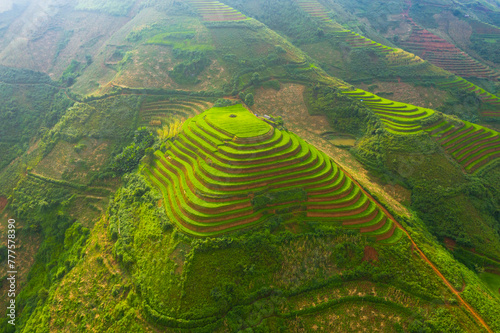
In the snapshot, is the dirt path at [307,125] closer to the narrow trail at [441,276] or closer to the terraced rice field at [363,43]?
the narrow trail at [441,276]

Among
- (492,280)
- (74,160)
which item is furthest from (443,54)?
(74,160)

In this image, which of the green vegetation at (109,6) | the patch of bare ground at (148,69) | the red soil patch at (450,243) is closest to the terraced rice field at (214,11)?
the patch of bare ground at (148,69)

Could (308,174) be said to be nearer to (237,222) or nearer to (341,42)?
(237,222)

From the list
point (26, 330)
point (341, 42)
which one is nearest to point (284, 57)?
point (341, 42)

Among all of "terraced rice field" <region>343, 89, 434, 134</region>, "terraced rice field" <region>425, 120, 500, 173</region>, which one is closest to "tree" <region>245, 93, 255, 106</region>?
"terraced rice field" <region>343, 89, 434, 134</region>

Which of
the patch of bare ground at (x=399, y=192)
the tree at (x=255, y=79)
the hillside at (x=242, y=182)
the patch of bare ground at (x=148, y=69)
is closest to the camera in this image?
the hillside at (x=242, y=182)

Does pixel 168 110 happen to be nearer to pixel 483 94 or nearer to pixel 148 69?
pixel 148 69
